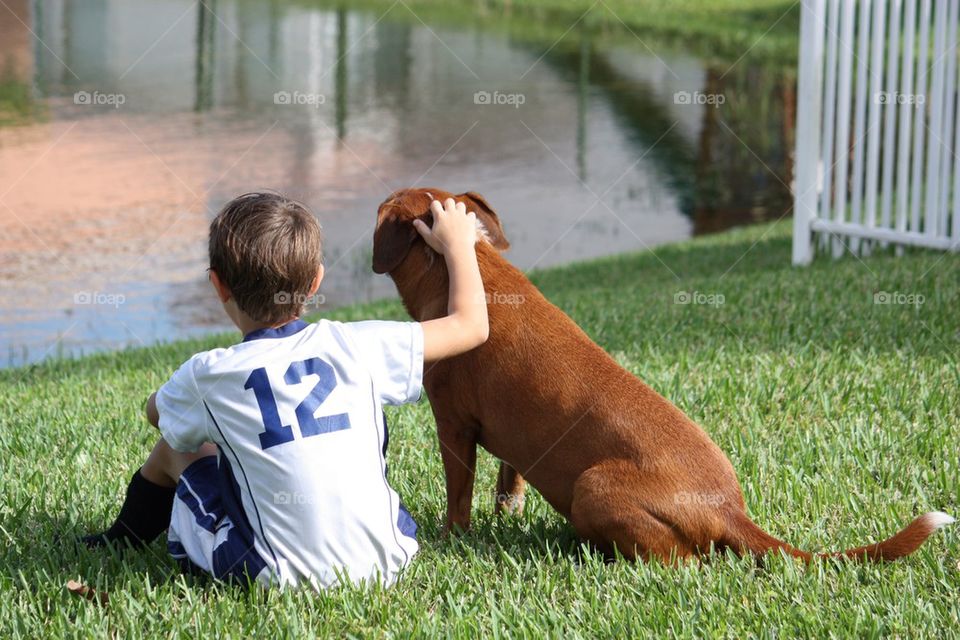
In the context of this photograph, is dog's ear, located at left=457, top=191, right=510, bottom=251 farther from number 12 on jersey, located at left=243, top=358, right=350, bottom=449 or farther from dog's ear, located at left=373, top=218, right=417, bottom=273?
number 12 on jersey, located at left=243, top=358, right=350, bottom=449

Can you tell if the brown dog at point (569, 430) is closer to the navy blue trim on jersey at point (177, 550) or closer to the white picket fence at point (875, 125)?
the navy blue trim on jersey at point (177, 550)

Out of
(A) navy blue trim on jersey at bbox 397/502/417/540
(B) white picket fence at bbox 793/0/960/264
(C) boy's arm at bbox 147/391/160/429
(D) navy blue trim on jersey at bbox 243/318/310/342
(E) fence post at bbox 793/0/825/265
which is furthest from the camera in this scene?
(E) fence post at bbox 793/0/825/265

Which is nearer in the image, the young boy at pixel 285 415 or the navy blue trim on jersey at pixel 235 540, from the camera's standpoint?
the young boy at pixel 285 415

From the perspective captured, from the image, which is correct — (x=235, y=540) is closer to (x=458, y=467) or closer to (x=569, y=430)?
(x=458, y=467)

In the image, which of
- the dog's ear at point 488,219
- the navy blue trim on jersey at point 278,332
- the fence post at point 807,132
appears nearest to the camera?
the navy blue trim on jersey at point 278,332

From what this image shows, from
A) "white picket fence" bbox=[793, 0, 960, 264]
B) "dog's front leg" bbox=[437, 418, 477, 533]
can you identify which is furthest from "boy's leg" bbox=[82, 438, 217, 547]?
"white picket fence" bbox=[793, 0, 960, 264]

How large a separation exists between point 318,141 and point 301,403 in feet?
49.8

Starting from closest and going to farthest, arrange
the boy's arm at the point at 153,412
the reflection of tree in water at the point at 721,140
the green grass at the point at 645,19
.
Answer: the boy's arm at the point at 153,412, the reflection of tree in water at the point at 721,140, the green grass at the point at 645,19

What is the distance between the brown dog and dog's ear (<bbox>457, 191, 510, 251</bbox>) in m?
0.03

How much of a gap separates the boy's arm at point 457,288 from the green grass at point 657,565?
0.76 meters

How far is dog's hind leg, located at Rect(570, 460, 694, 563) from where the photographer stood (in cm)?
312

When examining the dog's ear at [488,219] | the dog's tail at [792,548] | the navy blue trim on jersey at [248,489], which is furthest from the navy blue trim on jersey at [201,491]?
the dog's tail at [792,548]

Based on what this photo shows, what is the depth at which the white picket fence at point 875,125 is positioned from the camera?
8250 mm

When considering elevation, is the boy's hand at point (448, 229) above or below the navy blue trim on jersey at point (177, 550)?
above
